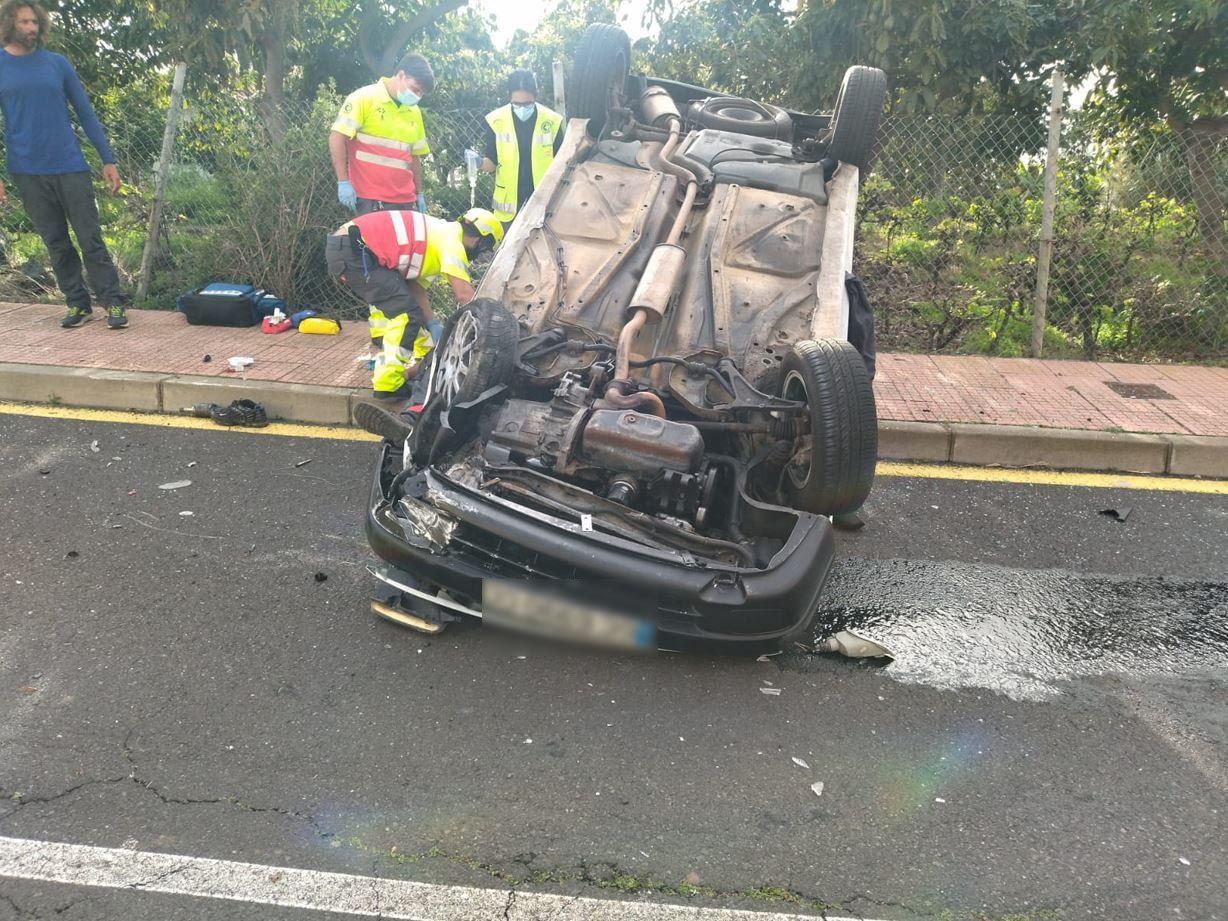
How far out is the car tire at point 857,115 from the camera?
198 inches

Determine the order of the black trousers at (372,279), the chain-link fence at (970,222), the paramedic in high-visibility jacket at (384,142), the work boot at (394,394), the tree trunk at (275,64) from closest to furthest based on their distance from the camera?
the black trousers at (372,279)
the work boot at (394,394)
the paramedic in high-visibility jacket at (384,142)
the chain-link fence at (970,222)
the tree trunk at (275,64)

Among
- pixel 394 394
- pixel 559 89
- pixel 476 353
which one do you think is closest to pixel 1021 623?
pixel 476 353

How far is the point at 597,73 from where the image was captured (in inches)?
213

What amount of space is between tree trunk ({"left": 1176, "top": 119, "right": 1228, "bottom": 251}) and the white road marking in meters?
6.82

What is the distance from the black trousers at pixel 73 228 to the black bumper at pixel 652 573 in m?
5.00

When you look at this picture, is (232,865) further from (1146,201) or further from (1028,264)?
(1146,201)

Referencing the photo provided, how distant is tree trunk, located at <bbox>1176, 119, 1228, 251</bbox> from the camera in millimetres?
6918

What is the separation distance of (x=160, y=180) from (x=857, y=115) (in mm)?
5652

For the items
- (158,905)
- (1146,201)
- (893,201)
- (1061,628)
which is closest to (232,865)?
(158,905)

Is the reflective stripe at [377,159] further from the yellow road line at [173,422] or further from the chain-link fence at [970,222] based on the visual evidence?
the yellow road line at [173,422]

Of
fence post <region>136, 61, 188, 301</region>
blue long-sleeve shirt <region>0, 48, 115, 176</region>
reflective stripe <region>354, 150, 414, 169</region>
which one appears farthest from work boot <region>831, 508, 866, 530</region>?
fence post <region>136, 61, 188, 301</region>

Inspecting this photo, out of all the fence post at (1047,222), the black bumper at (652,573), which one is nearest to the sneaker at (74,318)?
the black bumper at (652,573)

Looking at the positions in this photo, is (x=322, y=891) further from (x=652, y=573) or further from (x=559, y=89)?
(x=559, y=89)

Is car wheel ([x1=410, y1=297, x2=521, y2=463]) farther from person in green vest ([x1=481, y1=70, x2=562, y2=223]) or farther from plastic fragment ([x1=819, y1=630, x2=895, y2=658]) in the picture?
person in green vest ([x1=481, y1=70, x2=562, y2=223])
